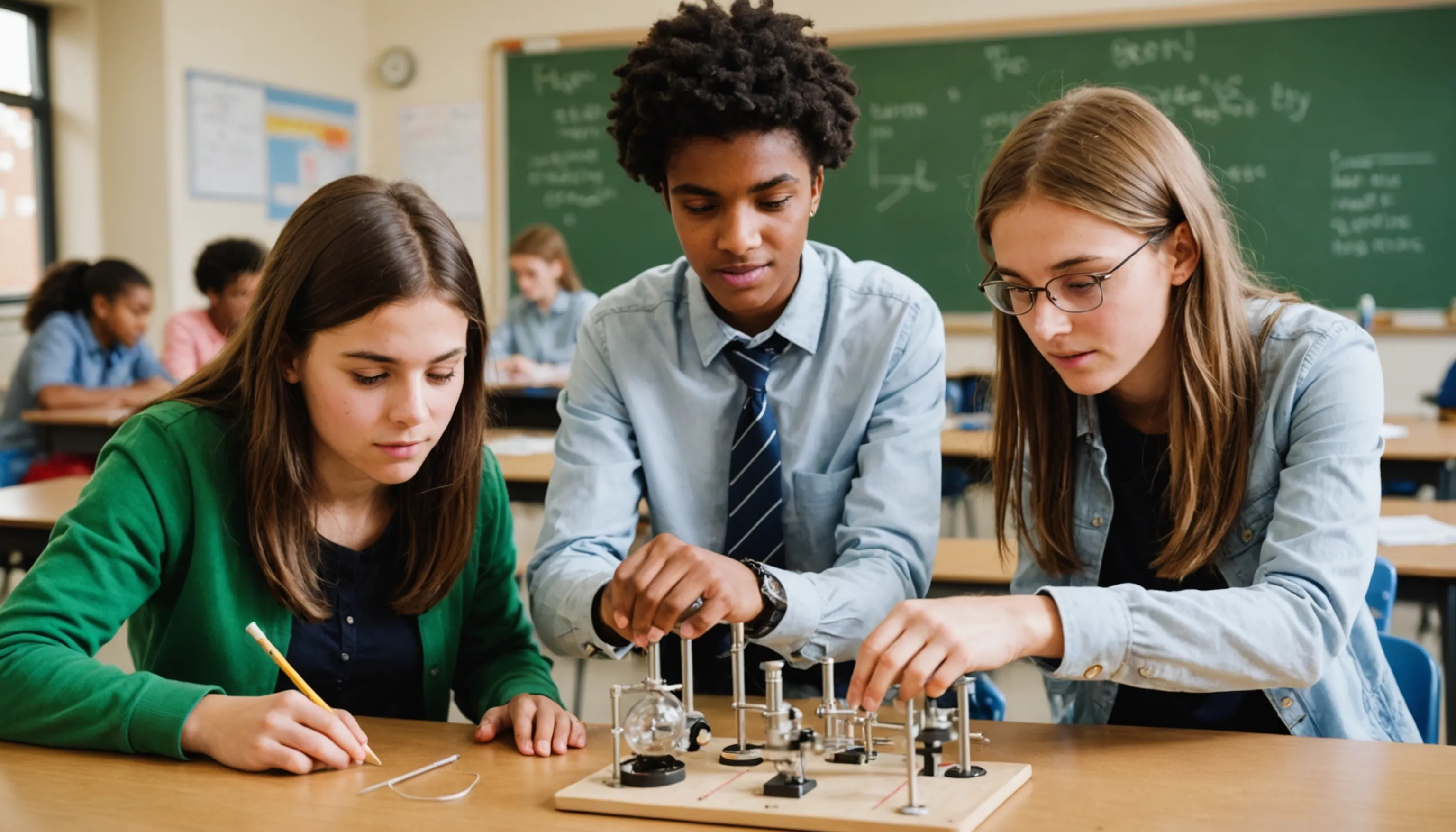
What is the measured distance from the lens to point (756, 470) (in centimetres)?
191

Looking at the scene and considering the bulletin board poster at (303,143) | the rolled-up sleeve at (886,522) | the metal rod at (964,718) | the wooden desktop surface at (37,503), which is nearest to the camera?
the metal rod at (964,718)

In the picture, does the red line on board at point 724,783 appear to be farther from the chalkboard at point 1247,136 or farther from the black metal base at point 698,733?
the chalkboard at point 1247,136

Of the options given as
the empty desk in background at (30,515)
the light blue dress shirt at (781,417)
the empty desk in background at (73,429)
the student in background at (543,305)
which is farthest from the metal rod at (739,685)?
the student in background at (543,305)

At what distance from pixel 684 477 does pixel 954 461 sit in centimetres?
261

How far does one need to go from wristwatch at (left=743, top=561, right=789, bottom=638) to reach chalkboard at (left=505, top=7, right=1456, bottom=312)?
14.2 feet

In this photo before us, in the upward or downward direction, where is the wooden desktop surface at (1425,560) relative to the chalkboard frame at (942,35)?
downward

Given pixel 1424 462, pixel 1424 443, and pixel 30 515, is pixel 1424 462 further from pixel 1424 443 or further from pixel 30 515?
pixel 30 515

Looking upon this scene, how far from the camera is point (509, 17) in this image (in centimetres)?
754

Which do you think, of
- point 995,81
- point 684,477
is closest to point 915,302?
A: point 684,477

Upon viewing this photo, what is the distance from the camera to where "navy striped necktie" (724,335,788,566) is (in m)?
1.90

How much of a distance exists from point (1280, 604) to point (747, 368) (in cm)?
82

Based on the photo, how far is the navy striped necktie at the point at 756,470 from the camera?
75.0 inches

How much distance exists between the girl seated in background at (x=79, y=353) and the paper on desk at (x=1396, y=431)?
4428mm

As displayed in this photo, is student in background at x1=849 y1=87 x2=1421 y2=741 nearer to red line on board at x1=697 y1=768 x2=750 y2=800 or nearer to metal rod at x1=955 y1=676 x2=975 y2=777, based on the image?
metal rod at x1=955 y1=676 x2=975 y2=777
